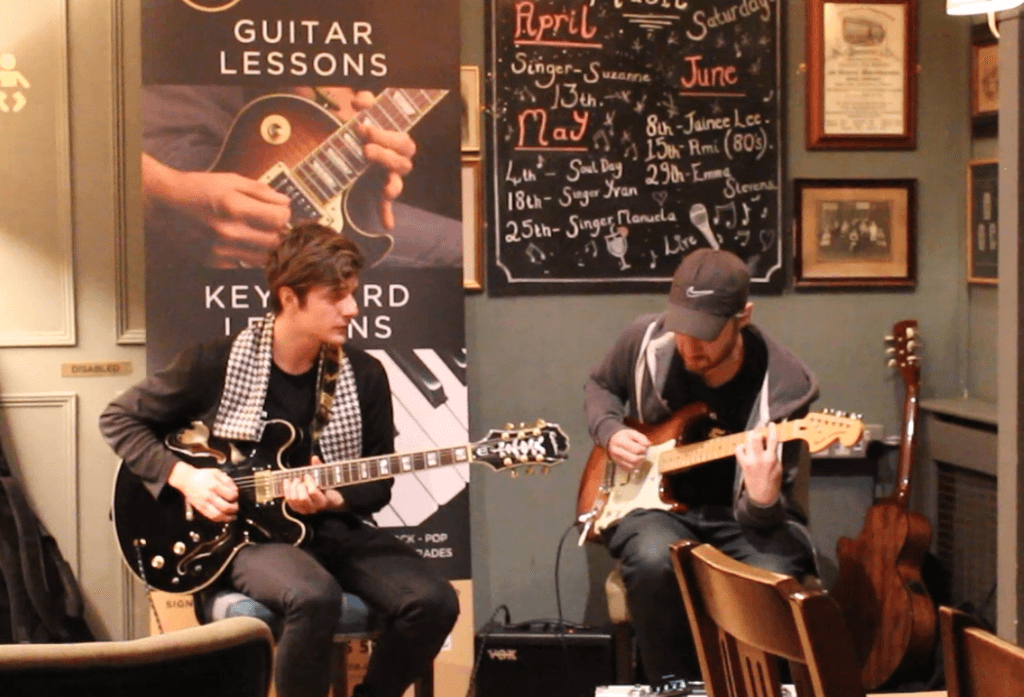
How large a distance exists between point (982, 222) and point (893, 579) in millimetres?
1190

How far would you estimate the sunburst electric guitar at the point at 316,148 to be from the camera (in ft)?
13.1

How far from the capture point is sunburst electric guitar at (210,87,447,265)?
3.99 meters

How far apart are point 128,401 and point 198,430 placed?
19 cm

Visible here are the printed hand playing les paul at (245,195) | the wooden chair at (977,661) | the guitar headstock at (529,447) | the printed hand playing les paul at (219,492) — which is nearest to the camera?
the wooden chair at (977,661)

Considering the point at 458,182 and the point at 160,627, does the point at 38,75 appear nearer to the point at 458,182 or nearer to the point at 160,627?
the point at 458,182

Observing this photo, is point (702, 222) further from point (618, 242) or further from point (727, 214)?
point (618, 242)

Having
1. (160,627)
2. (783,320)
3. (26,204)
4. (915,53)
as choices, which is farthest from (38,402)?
(915,53)

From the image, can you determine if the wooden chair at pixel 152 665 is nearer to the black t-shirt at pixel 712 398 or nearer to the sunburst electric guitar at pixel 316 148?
the black t-shirt at pixel 712 398

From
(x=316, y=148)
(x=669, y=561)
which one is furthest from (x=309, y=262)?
(x=669, y=561)

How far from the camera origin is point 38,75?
4.21m

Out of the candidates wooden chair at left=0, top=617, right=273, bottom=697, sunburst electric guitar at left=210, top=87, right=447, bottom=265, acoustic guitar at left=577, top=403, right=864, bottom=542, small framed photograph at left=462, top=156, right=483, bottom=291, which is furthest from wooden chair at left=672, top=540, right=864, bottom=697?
small framed photograph at left=462, top=156, right=483, bottom=291

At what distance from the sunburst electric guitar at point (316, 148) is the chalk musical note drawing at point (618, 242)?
738mm

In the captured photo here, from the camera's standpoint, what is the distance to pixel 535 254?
439cm

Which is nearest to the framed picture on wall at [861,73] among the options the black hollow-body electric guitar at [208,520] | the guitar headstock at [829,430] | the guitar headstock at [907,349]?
the guitar headstock at [907,349]
